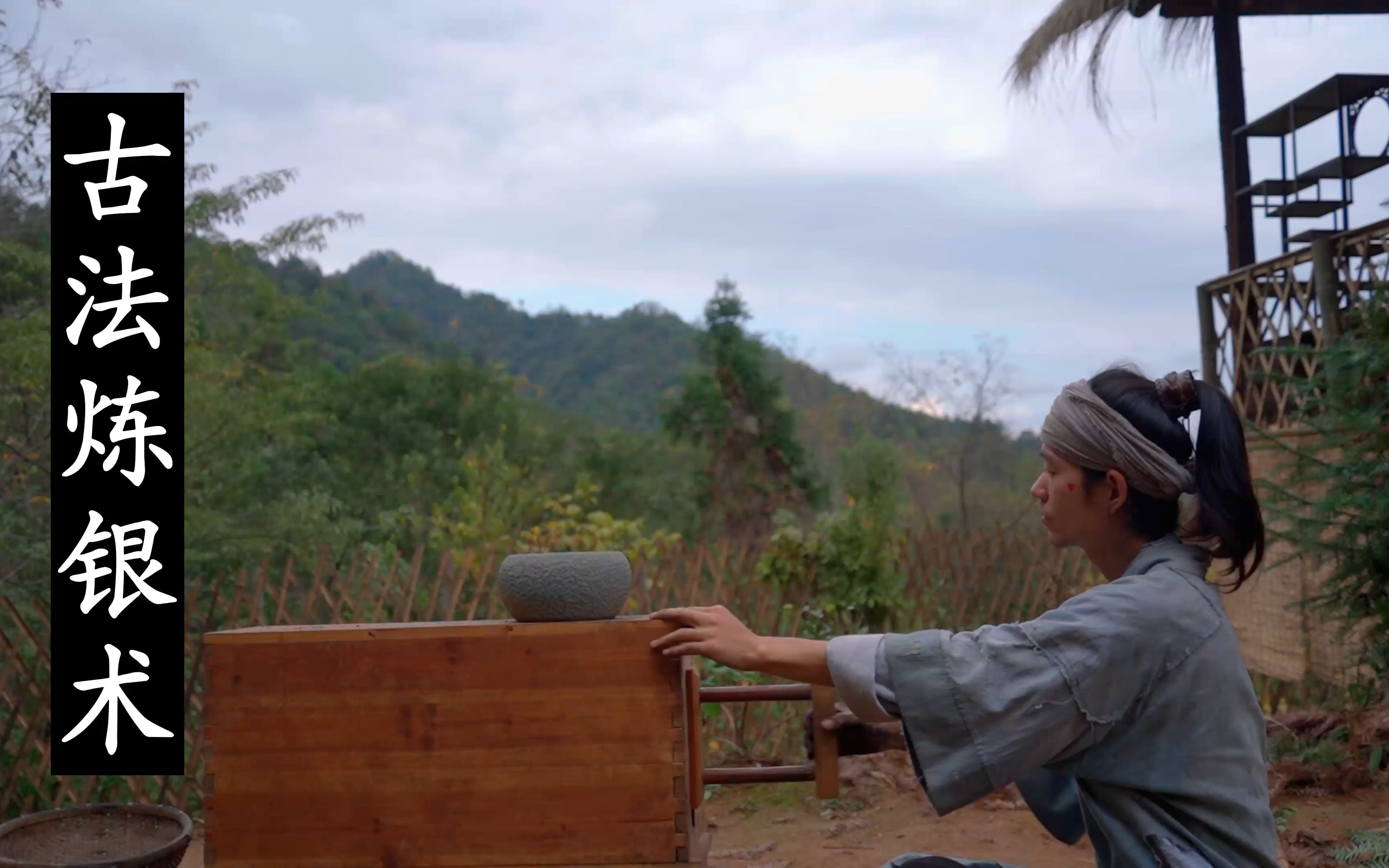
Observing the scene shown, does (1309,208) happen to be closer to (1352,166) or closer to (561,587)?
(1352,166)

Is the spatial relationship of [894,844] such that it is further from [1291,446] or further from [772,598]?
[1291,446]

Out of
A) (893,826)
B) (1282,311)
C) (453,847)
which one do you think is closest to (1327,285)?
(1282,311)

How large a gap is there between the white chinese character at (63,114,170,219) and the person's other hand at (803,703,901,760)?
3261mm

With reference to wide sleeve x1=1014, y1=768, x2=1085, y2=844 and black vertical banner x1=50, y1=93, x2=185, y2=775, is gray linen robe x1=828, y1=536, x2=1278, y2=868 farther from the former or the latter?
black vertical banner x1=50, y1=93, x2=185, y2=775

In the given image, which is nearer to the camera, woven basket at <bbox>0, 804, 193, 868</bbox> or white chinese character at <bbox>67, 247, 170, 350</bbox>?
woven basket at <bbox>0, 804, 193, 868</bbox>

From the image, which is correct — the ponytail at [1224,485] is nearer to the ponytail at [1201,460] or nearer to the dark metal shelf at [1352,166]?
the ponytail at [1201,460]

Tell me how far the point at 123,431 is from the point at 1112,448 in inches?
136

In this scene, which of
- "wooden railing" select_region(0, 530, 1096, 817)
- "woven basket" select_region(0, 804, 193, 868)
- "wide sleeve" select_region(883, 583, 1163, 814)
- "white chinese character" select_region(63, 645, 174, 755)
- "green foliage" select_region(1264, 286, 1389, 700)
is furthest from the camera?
"wooden railing" select_region(0, 530, 1096, 817)

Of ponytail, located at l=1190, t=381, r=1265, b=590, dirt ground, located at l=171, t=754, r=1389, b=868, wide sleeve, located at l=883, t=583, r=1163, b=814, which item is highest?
ponytail, located at l=1190, t=381, r=1265, b=590

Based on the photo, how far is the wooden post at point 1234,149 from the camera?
286 inches

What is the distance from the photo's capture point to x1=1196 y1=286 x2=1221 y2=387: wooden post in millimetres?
7305

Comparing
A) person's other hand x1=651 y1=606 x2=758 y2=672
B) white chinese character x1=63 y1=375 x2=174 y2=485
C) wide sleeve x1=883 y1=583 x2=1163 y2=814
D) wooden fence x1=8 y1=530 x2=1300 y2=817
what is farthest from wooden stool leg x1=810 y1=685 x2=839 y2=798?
white chinese character x1=63 y1=375 x2=174 y2=485

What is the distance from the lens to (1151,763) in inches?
57.3

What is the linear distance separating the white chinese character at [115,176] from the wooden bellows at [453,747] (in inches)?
97.4
